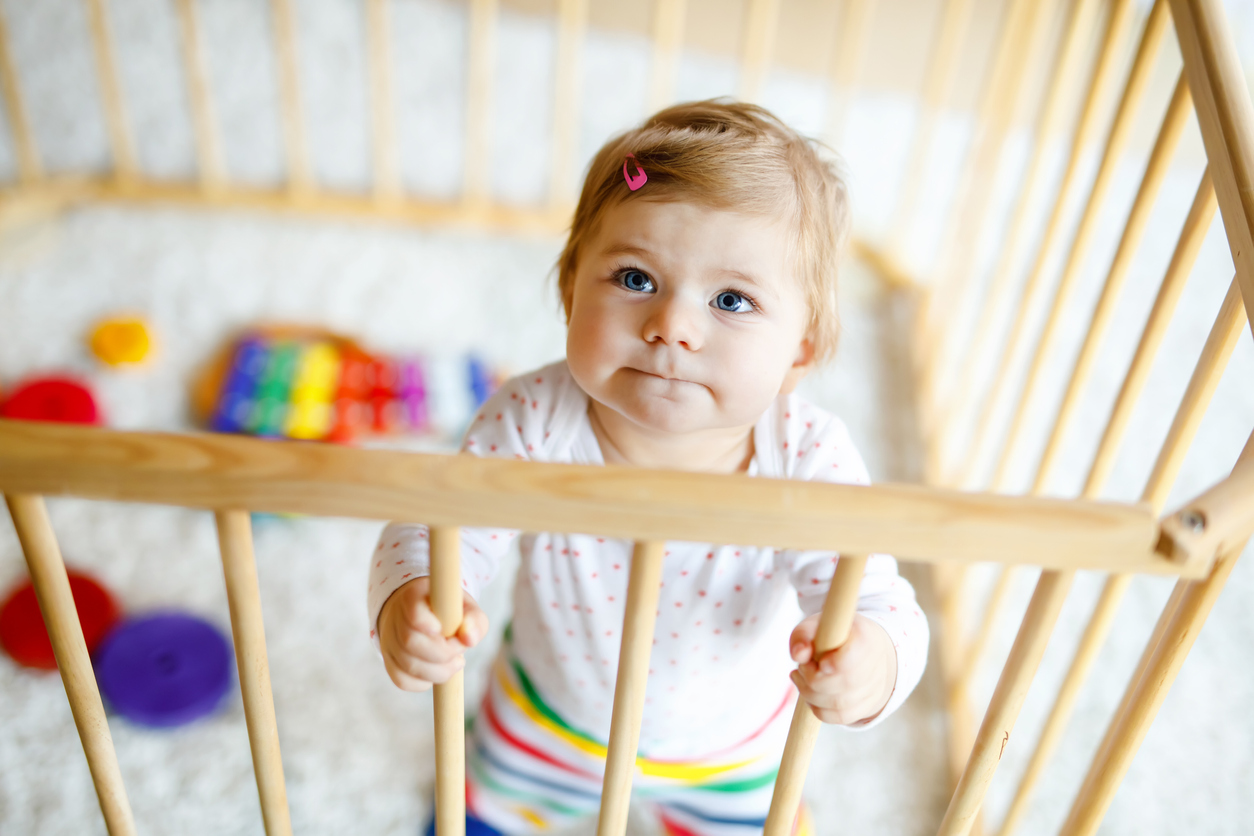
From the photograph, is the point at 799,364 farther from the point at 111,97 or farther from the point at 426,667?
the point at 111,97

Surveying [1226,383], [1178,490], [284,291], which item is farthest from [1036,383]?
[284,291]

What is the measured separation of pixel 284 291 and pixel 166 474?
1062 millimetres

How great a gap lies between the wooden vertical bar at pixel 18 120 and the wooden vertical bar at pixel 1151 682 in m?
1.50

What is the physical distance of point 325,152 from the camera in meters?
1.62

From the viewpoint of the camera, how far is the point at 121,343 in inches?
48.5

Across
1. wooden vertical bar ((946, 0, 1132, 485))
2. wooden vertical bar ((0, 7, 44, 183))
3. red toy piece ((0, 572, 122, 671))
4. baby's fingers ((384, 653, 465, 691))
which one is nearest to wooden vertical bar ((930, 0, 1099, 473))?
wooden vertical bar ((946, 0, 1132, 485))

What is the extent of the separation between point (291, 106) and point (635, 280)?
1.03 m

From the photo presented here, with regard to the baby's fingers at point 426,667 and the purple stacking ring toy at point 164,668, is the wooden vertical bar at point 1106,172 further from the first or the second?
the purple stacking ring toy at point 164,668

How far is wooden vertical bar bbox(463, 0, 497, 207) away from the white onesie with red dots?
2.87 feet

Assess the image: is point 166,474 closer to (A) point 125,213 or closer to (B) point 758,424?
(B) point 758,424

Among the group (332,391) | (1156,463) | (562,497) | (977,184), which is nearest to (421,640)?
(562,497)

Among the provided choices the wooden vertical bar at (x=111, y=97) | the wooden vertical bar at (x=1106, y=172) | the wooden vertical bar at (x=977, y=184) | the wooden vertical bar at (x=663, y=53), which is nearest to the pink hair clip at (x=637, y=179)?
the wooden vertical bar at (x=1106, y=172)

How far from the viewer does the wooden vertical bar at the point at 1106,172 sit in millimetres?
809

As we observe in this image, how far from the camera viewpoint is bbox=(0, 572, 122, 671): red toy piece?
91cm
